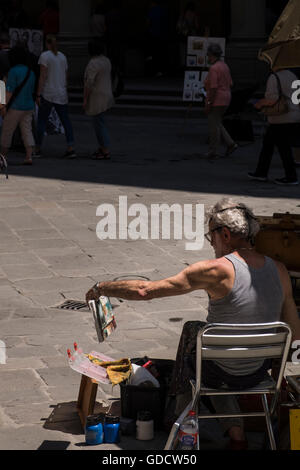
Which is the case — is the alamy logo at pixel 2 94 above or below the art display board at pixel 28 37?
below

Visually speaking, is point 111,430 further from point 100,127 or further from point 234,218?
point 100,127

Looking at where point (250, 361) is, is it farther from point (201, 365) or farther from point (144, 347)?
point (144, 347)

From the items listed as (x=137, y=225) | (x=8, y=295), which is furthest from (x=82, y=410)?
(x=137, y=225)

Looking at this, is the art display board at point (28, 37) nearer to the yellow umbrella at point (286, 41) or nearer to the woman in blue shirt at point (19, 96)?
→ the woman in blue shirt at point (19, 96)

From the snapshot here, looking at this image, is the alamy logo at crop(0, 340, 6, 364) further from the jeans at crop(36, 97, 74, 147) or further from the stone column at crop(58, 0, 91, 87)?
the stone column at crop(58, 0, 91, 87)

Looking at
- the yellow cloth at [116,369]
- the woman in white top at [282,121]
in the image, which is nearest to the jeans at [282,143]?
the woman in white top at [282,121]

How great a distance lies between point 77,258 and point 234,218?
164 inches

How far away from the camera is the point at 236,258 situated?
489cm

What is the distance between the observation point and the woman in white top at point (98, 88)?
13698 mm

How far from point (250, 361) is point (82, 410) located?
1101mm

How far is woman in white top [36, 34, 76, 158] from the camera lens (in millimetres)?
13703

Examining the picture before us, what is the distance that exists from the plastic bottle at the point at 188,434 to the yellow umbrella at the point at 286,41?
258 centimetres

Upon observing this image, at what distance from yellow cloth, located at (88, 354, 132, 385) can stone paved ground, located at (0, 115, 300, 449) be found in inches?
13.1

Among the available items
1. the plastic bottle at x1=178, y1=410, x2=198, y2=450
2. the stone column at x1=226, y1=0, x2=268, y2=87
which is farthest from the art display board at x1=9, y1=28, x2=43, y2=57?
the plastic bottle at x1=178, y1=410, x2=198, y2=450
